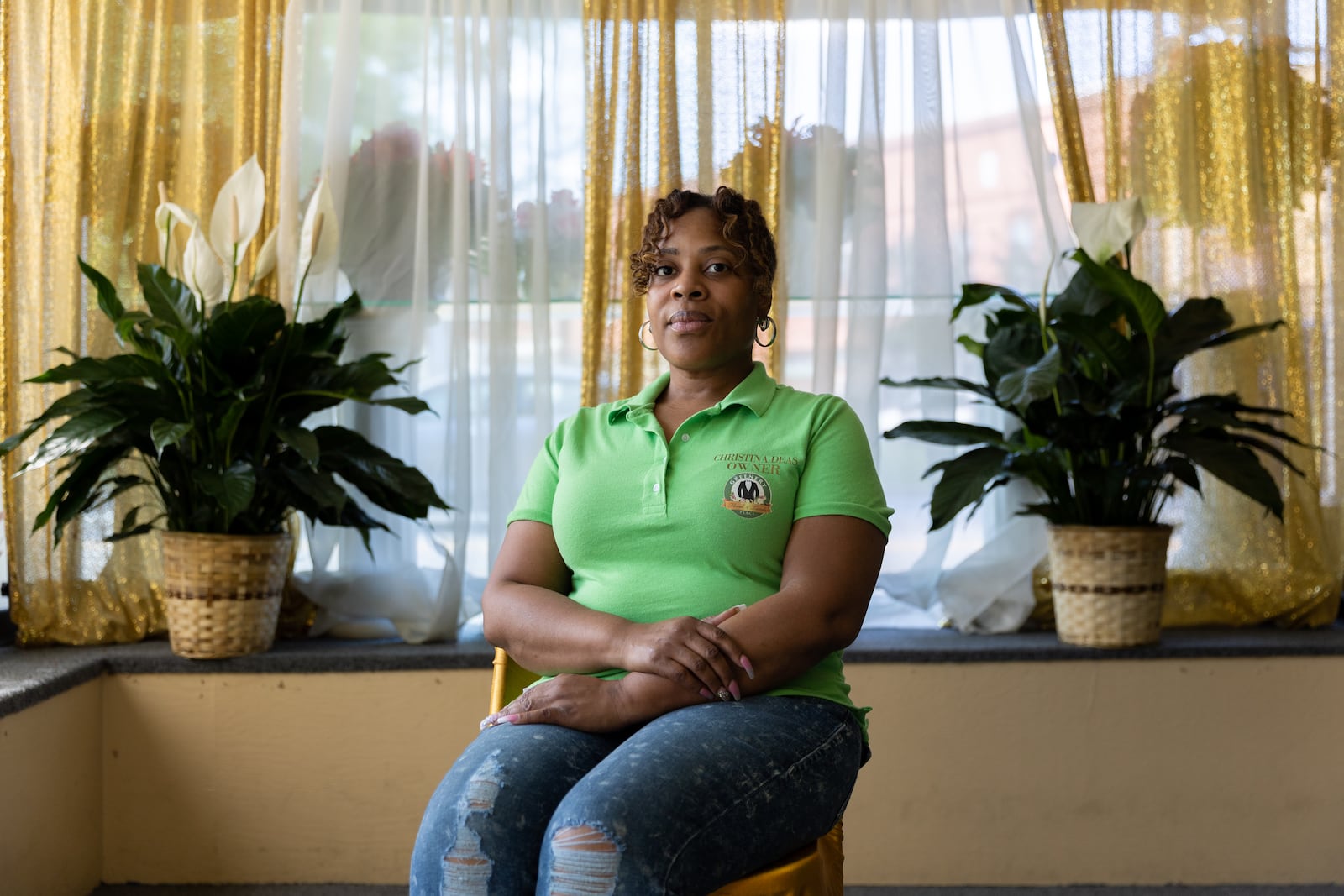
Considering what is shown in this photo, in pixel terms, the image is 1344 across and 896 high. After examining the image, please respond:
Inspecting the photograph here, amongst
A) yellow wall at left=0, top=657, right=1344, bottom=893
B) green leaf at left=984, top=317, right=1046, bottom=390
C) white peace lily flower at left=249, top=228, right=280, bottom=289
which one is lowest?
yellow wall at left=0, top=657, right=1344, bottom=893

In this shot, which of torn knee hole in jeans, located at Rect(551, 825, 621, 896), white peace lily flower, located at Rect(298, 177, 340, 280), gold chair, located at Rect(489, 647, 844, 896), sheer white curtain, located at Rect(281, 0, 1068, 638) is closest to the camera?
torn knee hole in jeans, located at Rect(551, 825, 621, 896)

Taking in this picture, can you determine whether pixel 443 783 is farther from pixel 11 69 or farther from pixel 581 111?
pixel 11 69

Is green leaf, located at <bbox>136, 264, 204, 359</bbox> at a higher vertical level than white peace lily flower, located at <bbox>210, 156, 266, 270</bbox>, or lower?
lower

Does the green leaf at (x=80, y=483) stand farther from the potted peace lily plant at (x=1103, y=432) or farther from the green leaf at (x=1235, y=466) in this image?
the green leaf at (x=1235, y=466)

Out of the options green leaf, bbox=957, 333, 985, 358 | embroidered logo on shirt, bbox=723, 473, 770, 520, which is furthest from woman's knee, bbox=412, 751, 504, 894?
green leaf, bbox=957, 333, 985, 358

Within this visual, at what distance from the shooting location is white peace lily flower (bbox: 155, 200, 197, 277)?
2.29 metres

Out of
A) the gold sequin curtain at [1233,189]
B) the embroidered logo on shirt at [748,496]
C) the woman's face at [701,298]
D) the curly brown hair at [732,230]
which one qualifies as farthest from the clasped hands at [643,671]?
the gold sequin curtain at [1233,189]

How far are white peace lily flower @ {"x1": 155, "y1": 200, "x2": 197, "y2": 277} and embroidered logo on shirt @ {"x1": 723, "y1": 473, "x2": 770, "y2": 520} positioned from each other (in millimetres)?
1408

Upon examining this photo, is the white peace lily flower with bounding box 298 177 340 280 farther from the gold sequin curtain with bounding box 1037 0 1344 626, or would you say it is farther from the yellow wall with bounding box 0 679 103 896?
the gold sequin curtain with bounding box 1037 0 1344 626

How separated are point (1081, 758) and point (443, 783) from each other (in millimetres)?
1588

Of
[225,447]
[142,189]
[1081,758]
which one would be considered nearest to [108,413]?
[225,447]

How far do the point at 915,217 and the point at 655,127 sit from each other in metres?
0.63

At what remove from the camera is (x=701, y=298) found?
5.16ft

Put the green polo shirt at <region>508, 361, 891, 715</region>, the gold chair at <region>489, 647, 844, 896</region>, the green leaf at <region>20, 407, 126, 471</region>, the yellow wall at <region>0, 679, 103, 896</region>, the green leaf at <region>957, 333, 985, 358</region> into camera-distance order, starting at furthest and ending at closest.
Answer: the green leaf at <region>957, 333, 985, 358</region> < the green leaf at <region>20, 407, 126, 471</region> < the yellow wall at <region>0, 679, 103, 896</region> < the green polo shirt at <region>508, 361, 891, 715</region> < the gold chair at <region>489, 647, 844, 896</region>
